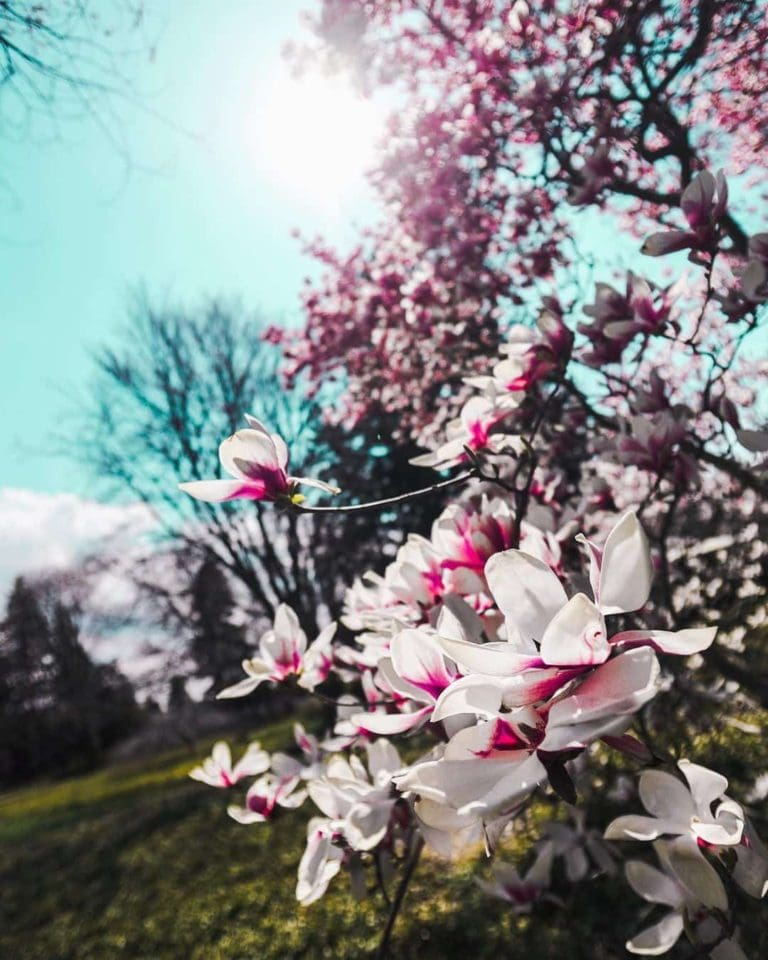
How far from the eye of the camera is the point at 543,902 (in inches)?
104

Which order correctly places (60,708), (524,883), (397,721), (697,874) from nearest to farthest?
(697,874)
(397,721)
(524,883)
(60,708)

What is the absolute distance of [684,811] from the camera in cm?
73

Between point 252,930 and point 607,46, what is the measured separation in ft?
14.7

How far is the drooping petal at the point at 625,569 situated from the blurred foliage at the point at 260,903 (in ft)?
5.73

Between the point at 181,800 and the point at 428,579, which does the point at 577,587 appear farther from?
the point at 181,800

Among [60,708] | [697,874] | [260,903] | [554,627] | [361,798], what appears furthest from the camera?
[60,708]

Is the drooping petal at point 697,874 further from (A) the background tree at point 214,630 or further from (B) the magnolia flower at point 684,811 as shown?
(A) the background tree at point 214,630

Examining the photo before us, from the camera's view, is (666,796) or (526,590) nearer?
(526,590)

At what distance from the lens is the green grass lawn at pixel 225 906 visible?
2570mm

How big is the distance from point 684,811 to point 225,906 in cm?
398

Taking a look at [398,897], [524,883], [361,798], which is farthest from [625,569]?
[524,883]

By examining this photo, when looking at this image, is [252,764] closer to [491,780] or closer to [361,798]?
[361,798]

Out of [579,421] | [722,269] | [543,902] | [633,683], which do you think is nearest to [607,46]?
[722,269]

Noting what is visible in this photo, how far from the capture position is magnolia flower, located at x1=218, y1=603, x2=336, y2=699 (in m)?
1.29
